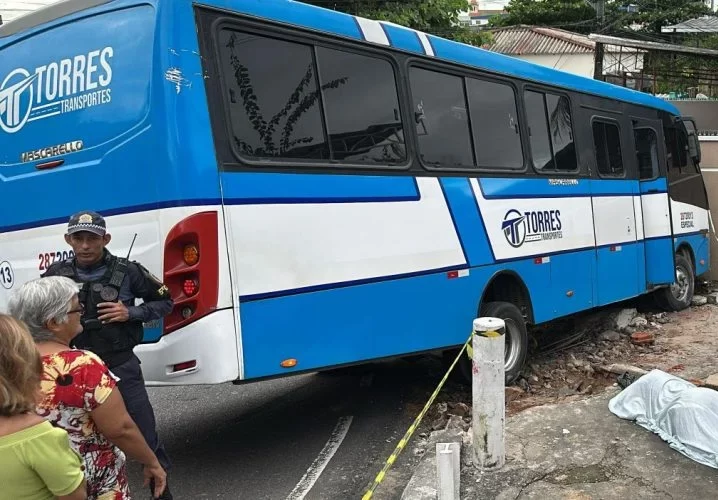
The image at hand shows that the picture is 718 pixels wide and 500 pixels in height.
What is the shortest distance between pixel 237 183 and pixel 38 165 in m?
1.44

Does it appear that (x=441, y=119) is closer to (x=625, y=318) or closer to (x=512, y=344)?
(x=512, y=344)

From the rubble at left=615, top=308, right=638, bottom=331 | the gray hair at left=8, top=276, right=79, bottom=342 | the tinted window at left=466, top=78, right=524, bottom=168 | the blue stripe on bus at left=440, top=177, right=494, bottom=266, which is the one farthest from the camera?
the rubble at left=615, top=308, right=638, bottom=331

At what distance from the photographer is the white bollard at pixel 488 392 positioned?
4.14m

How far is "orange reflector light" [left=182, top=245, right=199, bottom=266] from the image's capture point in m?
3.82

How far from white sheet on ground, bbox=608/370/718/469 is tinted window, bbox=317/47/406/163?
245 cm

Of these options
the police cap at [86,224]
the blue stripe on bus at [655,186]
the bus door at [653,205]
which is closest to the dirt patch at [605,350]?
the bus door at [653,205]

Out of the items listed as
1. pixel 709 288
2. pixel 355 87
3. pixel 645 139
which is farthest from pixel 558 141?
pixel 709 288

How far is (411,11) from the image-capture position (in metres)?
12.9

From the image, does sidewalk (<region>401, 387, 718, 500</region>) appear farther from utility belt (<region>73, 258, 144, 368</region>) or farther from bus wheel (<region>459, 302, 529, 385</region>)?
utility belt (<region>73, 258, 144, 368</region>)

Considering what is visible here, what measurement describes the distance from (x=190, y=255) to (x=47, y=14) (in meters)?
2.10

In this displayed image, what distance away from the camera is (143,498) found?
4281 millimetres

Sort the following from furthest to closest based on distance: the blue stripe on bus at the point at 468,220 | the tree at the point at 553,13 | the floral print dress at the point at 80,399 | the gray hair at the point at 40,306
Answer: the tree at the point at 553,13 < the blue stripe on bus at the point at 468,220 < the gray hair at the point at 40,306 < the floral print dress at the point at 80,399

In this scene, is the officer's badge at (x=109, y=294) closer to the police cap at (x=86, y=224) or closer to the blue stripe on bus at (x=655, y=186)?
the police cap at (x=86, y=224)

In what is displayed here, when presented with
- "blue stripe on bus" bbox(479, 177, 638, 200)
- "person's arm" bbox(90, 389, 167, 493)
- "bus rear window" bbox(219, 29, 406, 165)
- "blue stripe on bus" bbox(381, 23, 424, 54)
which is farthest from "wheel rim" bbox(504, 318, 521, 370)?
"person's arm" bbox(90, 389, 167, 493)
